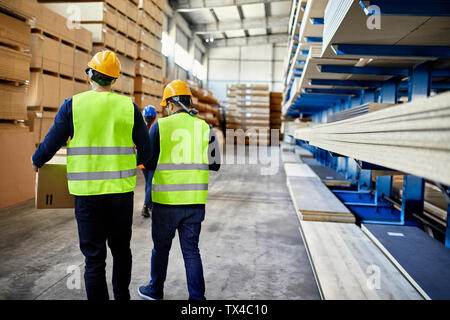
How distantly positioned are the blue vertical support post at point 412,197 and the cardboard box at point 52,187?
3.64 m

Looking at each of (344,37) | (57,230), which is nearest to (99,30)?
(57,230)

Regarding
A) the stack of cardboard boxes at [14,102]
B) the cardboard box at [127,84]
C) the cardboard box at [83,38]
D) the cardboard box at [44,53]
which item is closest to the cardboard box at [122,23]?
the cardboard box at [127,84]

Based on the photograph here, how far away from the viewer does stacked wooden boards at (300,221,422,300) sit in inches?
82.0

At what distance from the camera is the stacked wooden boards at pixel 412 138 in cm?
77

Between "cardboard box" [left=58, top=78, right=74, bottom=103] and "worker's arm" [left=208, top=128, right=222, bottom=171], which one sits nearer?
"worker's arm" [left=208, top=128, right=222, bottom=171]

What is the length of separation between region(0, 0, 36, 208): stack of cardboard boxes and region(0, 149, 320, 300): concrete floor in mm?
378

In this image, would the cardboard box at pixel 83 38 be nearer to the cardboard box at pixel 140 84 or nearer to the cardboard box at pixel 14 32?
the cardboard box at pixel 14 32

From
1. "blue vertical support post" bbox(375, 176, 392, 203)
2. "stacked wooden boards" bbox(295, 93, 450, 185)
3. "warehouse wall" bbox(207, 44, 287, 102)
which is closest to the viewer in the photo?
"stacked wooden boards" bbox(295, 93, 450, 185)

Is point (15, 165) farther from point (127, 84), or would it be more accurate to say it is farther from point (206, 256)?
point (127, 84)

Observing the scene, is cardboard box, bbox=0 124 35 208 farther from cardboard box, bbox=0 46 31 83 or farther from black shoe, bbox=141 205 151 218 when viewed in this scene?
black shoe, bbox=141 205 151 218

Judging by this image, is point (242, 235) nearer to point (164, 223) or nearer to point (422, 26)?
point (164, 223)

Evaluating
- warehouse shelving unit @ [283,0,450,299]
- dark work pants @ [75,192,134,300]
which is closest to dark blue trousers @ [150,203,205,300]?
dark work pants @ [75,192,134,300]

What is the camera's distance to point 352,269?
2.43 m
